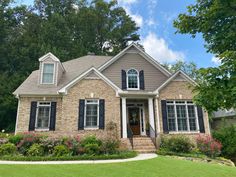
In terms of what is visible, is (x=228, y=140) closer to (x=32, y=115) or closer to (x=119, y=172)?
(x=119, y=172)

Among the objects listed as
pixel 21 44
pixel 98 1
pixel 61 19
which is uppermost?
pixel 98 1

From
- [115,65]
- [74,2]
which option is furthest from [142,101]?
[74,2]

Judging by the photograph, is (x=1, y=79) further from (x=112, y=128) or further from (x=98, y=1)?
(x=98, y=1)

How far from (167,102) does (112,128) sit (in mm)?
4410

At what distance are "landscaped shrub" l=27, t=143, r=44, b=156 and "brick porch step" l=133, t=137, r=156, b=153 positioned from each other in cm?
549

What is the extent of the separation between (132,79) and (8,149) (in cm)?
959

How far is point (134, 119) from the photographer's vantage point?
1531 cm

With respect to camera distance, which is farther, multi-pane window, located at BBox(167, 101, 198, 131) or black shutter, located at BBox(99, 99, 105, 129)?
multi-pane window, located at BBox(167, 101, 198, 131)

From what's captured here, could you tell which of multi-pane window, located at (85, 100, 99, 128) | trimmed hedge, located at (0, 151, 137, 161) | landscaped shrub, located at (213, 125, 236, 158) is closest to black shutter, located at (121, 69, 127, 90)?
multi-pane window, located at (85, 100, 99, 128)

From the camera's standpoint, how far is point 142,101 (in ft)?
50.3

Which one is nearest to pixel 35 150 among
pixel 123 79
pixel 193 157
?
pixel 123 79

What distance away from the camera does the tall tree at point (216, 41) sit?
5.32 meters

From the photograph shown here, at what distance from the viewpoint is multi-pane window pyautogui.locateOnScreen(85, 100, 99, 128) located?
13.2 meters

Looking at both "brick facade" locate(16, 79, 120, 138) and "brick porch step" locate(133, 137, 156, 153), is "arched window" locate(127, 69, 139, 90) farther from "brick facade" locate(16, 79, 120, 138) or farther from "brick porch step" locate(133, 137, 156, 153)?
"brick porch step" locate(133, 137, 156, 153)
